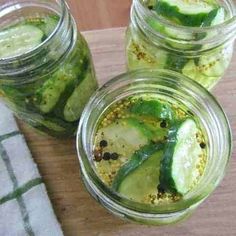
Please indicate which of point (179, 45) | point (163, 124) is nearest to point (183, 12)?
point (179, 45)

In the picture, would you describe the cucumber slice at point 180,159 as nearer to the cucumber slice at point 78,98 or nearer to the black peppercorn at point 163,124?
the black peppercorn at point 163,124

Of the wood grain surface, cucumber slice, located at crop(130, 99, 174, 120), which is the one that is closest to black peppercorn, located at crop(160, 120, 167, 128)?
cucumber slice, located at crop(130, 99, 174, 120)

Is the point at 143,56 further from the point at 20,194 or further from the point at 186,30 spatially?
the point at 20,194

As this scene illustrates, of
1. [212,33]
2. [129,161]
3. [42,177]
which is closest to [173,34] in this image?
[212,33]

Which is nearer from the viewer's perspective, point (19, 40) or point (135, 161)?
point (135, 161)

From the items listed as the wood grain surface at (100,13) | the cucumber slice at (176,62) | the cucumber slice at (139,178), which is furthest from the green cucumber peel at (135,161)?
the wood grain surface at (100,13)

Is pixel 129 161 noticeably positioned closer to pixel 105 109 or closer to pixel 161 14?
pixel 105 109
